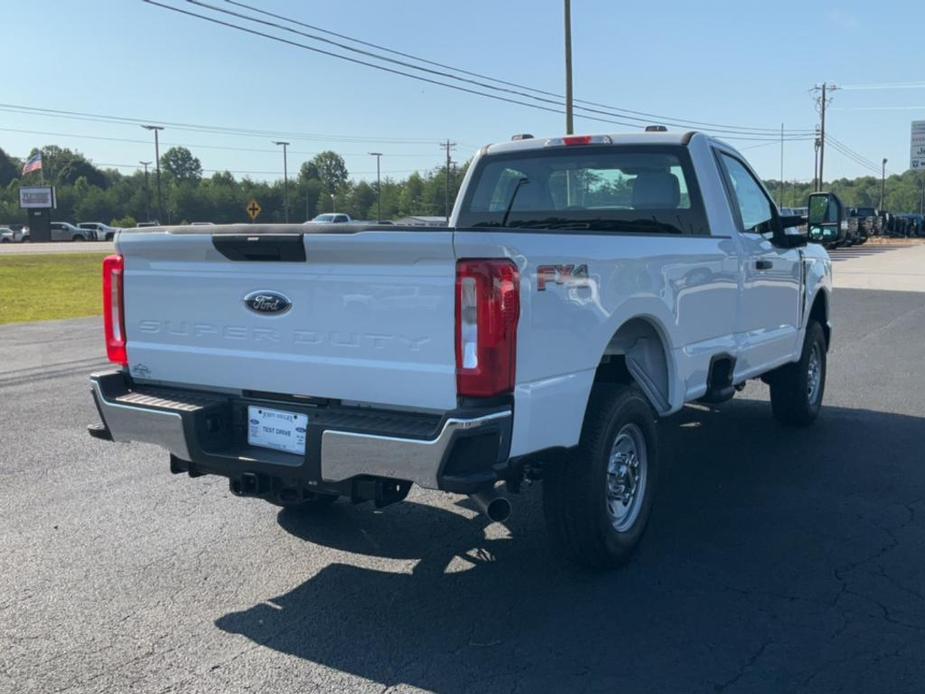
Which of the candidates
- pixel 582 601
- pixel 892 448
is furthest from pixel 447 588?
pixel 892 448

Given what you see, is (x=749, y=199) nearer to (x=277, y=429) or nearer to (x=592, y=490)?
(x=592, y=490)

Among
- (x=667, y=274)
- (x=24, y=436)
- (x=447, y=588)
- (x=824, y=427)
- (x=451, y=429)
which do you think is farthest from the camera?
(x=824, y=427)

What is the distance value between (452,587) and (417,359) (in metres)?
1.24

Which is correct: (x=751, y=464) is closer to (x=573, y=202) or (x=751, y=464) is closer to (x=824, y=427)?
(x=824, y=427)

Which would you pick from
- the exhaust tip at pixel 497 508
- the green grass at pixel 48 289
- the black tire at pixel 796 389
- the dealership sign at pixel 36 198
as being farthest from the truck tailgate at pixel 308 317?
the dealership sign at pixel 36 198

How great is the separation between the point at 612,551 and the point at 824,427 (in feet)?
12.9

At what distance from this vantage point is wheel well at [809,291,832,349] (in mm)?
7695

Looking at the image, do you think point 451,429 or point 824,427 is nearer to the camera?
point 451,429

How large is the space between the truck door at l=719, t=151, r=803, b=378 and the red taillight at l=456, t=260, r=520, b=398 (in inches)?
108

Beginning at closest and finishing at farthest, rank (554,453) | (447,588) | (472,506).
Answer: (554,453)
(447,588)
(472,506)

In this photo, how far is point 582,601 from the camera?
13.5ft

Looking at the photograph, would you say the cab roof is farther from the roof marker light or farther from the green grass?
the green grass

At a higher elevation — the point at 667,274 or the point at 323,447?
the point at 667,274

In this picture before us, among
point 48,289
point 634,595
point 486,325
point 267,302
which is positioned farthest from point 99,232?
point 486,325
